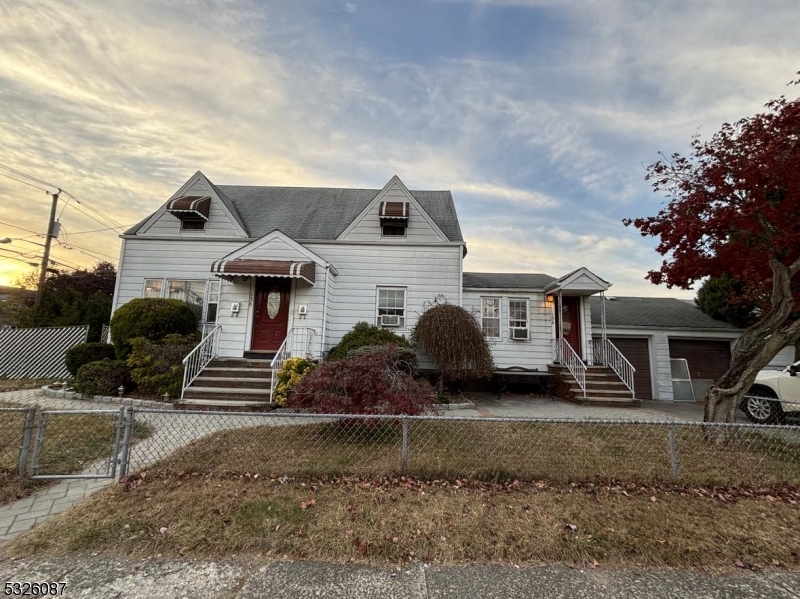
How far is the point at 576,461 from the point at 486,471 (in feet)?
5.17

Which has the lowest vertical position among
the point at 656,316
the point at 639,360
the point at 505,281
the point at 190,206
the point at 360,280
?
the point at 639,360

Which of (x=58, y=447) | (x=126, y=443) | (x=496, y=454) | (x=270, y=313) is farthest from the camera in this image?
(x=270, y=313)

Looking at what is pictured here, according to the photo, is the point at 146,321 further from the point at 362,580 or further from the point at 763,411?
the point at 763,411

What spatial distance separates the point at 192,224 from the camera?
496 inches

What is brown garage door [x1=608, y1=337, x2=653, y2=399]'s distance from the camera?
1363cm

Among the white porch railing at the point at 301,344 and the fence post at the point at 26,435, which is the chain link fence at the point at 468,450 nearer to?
the fence post at the point at 26,435

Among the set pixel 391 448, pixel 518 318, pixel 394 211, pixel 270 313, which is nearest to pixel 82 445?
pixel 391 448

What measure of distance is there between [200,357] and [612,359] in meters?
13.3

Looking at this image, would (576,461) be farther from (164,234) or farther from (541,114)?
(164,234)

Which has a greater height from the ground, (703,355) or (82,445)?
(703,355)

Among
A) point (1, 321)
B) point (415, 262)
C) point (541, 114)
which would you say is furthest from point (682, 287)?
point (1, 321)

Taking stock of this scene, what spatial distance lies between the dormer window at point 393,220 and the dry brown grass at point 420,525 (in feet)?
31.7

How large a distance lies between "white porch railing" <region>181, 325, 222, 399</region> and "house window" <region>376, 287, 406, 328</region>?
5.11 m

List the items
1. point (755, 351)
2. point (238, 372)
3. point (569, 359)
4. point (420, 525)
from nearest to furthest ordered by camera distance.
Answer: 1. point (420, 525)
2. point (755, 351)
3. point (238, 372)
4. point (569, 359)
